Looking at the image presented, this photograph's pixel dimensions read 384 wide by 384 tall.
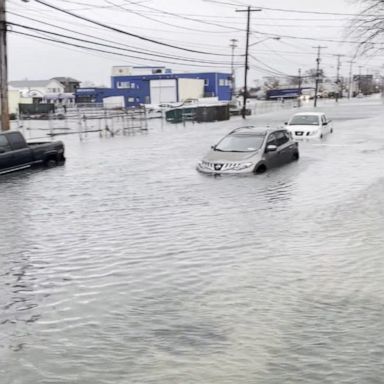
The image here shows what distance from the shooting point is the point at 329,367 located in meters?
4.97

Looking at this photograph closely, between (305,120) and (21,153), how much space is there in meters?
17.5

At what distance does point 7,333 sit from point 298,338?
277cm

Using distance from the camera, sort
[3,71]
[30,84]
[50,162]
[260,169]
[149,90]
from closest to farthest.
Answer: [260,169] < [50,162] < [3,71] < [149,90] < [30,84]

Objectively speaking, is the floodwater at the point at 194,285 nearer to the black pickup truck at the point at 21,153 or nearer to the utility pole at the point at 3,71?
the black pickup truck at the point at 21,153

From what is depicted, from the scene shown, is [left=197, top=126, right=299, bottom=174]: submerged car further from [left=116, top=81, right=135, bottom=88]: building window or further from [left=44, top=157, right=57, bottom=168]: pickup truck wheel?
[left=116, top=81, right=135, bottom=88]: building window

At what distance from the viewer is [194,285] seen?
733cm

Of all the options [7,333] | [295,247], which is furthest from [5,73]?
[7,333]

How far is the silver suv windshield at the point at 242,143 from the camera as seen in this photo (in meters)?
18.7

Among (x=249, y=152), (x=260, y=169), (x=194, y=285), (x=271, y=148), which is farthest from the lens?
(x=271, y=148)

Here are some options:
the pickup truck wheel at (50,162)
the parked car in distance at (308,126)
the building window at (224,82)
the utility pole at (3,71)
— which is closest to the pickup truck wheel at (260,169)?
the pickup truck wheel at (50,162)

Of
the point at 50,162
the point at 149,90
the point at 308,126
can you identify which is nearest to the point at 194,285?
the point at 50,162

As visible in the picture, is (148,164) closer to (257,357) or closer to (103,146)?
(103,146)

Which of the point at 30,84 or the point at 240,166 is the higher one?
the point at 30,84

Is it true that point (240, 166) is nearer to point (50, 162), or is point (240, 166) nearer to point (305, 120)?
point (50, 162)
